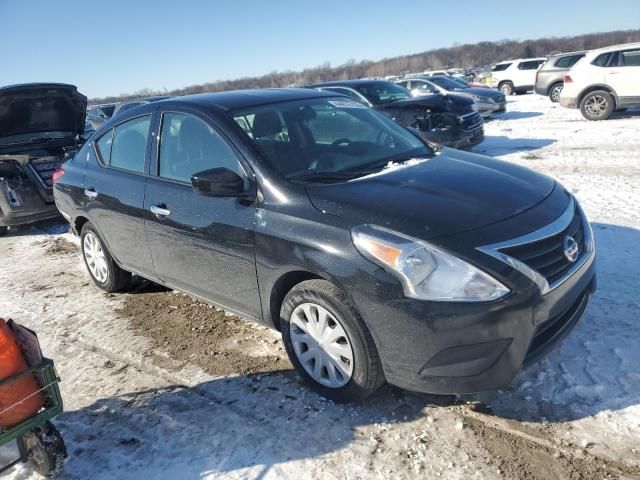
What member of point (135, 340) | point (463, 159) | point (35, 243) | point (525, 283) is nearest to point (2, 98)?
point (35, 243)

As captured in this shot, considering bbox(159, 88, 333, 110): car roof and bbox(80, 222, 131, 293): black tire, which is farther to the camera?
bbox(80, 222, 131, 293): black tire

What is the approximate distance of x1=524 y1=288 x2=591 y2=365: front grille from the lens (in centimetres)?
260

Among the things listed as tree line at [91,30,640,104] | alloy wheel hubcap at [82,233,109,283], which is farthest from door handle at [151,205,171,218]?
tree line at [91,30,640,104]

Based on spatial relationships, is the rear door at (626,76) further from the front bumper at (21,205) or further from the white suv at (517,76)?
the front bumper at (21,205)

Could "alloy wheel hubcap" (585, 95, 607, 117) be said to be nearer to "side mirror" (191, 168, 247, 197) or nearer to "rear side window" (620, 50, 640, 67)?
"rear side window" (620, 50, 640, 67)

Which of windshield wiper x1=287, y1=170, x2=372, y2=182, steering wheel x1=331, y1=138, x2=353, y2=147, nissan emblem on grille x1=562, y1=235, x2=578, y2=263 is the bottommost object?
nissan emblem on grille x1=562, y1=235, x2=578, y2=263

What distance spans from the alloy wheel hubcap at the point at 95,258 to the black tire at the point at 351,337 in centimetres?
272

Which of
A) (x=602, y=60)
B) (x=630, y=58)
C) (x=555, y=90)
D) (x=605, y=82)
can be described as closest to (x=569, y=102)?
(x=605, y=82)

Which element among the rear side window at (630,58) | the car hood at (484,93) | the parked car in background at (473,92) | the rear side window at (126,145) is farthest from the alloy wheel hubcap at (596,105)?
the rear side window at (126,145)

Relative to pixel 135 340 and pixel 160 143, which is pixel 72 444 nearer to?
pixel 135 340

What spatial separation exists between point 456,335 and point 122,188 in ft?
9.73

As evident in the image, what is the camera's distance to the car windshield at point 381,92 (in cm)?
1073

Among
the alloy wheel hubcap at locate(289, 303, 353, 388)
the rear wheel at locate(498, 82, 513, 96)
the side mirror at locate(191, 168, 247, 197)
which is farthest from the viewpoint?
the rear wheel at locate(498, 82, 513, 96)

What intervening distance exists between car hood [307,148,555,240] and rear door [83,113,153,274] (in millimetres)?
1721
